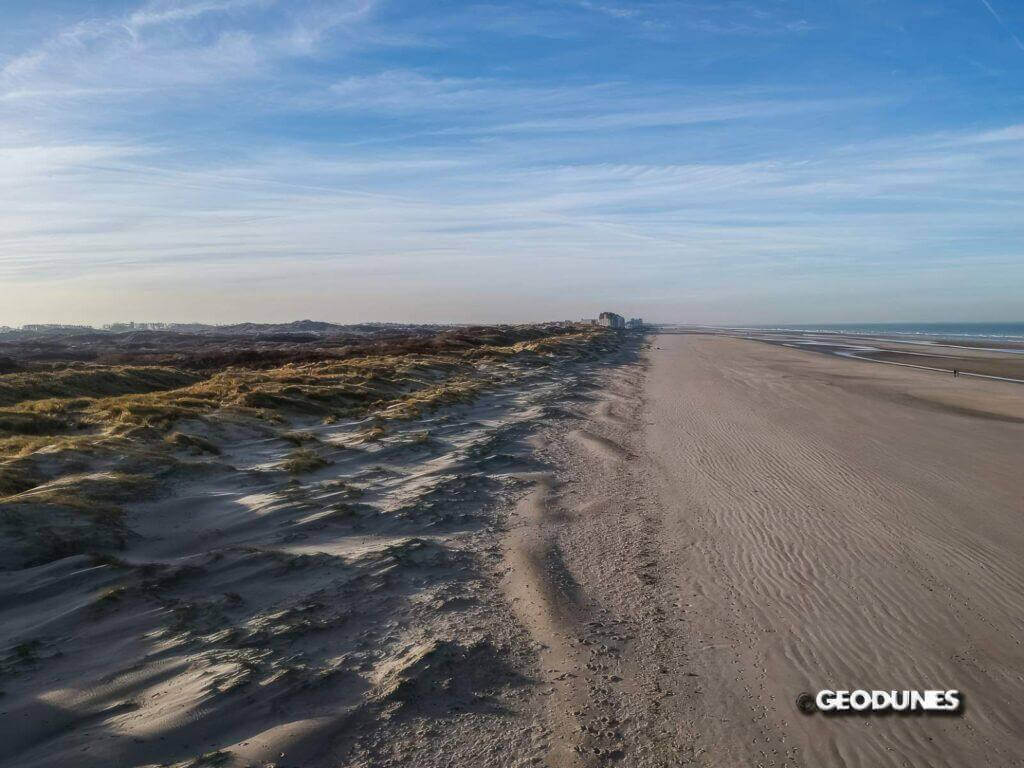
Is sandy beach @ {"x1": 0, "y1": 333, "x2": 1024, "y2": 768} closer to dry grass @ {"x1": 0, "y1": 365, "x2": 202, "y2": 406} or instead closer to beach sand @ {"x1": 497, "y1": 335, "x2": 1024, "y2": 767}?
beach sand @ {"x1": 497, "y1": 335, "x2": 1024, "y2": 767}

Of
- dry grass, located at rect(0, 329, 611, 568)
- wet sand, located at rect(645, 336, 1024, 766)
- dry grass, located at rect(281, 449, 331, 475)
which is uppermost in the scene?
dry grass, located at rect(0, 329, 611, 568)

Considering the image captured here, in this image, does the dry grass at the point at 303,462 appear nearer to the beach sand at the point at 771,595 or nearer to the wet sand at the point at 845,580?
the beach sand at the point at 771,595

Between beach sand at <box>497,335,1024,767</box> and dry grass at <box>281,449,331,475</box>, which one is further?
dry grass at <box>281,449,331,475</box>

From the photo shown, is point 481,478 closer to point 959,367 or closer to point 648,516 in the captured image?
point 648,516

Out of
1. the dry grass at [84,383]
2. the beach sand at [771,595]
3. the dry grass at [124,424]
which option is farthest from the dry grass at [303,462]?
the dry grass at [84,383]

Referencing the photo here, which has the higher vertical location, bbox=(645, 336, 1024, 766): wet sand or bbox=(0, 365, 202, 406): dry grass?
bbox=(0, 365, 202, 406): dry grass

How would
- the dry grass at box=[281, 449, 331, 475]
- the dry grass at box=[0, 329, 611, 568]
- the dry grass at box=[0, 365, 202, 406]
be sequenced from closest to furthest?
the dry grass at box=[0, 329, 611, 568], the dry grass at box=[281, 449, 331, 475], the dry grass at box=[0, 365, 202, 406]

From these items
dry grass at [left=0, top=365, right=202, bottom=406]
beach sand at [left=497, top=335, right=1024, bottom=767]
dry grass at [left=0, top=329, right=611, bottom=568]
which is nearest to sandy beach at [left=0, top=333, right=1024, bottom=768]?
beach sand at [left=497, top=335, right=1024, bottom=767]

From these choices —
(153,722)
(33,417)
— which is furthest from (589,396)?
(153,722)

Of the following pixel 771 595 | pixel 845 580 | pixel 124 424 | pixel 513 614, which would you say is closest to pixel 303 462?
pixel 124 424
